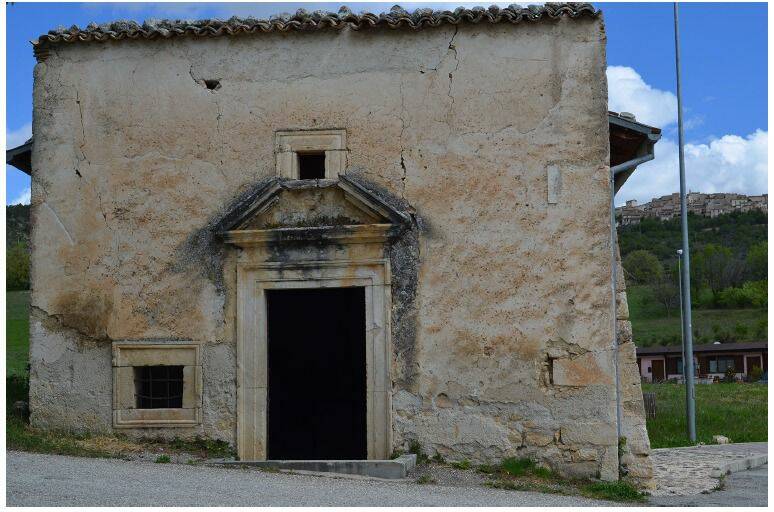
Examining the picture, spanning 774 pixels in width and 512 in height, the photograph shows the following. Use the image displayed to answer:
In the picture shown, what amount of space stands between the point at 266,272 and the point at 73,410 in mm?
2652

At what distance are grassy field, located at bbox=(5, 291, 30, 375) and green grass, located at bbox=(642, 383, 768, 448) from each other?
45.2 ft

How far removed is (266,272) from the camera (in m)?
9.75

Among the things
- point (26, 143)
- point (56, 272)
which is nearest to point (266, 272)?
point (56, 272)

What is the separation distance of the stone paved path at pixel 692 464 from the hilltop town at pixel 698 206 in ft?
177

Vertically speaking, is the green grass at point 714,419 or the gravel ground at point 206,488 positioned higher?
the gravel ground at point 206,488

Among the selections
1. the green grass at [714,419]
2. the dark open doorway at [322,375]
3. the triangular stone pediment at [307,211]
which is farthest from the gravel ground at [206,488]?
the green grass at [714,419]

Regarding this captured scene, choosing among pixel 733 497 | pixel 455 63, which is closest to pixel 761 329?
pixel 733 497

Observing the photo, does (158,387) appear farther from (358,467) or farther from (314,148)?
(314,148)

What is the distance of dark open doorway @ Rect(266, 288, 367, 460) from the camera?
38.3 feet

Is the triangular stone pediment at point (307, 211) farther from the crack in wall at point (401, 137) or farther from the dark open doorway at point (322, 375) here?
the dark open doorway at point (322, 375)

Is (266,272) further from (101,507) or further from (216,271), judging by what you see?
(101,507)

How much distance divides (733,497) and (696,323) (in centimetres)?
4414

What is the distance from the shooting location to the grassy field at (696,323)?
4625 centimetres

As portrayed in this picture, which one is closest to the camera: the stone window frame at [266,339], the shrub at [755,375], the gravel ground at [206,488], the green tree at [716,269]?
the gravel ground at [206,488]
